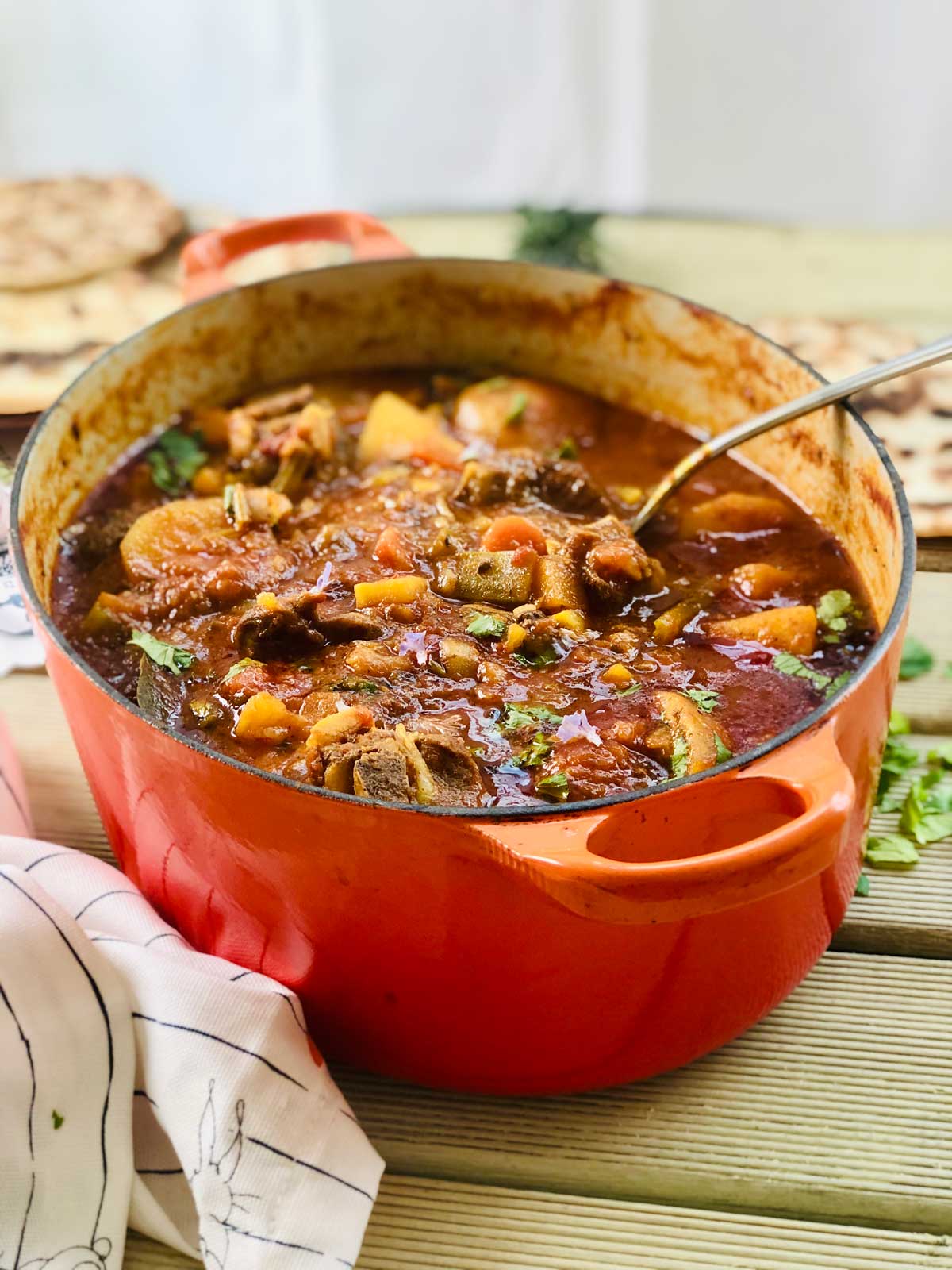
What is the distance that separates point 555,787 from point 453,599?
0.50m

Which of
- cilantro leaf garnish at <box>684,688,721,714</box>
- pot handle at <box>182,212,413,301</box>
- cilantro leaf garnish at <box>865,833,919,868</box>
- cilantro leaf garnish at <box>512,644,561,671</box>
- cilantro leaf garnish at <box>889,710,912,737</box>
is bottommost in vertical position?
cilantro leaf garnish at <box>865,833,919,868</box>

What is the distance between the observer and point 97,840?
92.8 inches

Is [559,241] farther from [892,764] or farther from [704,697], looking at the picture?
[704,697]

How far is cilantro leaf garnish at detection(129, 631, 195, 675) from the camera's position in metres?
2.14

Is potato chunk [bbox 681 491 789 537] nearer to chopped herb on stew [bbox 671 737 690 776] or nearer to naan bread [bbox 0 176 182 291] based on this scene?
chopped herb on stew [bbox 671 737 690 776]

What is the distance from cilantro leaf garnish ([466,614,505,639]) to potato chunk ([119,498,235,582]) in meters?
0.51

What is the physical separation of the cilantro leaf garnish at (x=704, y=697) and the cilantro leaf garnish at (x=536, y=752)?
0.83 feet

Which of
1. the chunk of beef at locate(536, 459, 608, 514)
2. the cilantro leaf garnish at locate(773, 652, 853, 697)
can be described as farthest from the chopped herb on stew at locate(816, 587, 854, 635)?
the chunk of beef at locate(536, 459, 608, 514)

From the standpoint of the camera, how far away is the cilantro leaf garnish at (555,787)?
6.14 ft

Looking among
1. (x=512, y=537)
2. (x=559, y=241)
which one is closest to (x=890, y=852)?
(x=512, y=537)

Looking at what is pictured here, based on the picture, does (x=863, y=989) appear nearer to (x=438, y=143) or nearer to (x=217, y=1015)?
(x=217, y=1015)

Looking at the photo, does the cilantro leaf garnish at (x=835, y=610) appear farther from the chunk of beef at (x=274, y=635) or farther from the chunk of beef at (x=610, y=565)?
the chunk of beef at (x=274, y=635)

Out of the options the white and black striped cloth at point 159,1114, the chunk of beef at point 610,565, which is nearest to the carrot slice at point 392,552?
the chunk of beef at point 610,565

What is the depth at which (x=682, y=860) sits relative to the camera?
154cm
